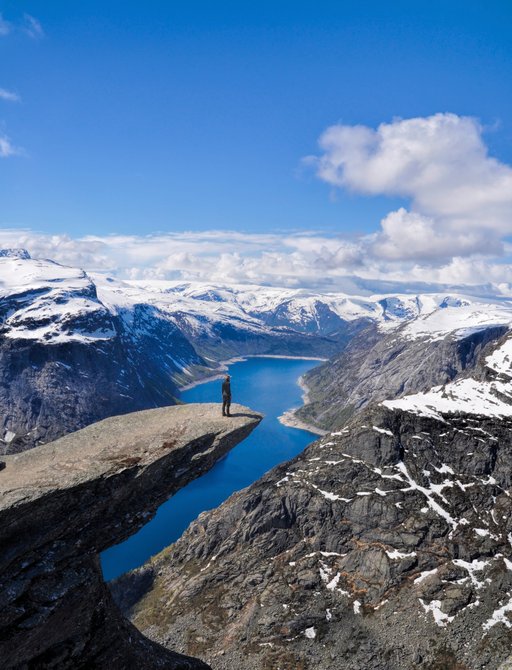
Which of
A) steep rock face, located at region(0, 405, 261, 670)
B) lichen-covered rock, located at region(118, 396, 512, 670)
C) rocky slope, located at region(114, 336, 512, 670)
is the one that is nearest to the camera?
steep rock face, located at region(0, 405, 261, 670)

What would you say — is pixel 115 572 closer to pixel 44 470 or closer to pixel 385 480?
pixel 385 480

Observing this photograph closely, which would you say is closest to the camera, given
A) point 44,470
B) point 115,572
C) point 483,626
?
point 44,470

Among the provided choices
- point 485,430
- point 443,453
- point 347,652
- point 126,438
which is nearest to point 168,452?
point 126,438

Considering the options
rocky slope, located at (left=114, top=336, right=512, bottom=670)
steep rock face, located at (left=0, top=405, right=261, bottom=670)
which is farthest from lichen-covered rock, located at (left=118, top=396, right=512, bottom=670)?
steep rock face, located at (left=0, top=405, right=261, bottom=670)

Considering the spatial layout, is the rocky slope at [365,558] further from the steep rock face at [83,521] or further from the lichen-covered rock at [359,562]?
the steep rock face at [83,521]

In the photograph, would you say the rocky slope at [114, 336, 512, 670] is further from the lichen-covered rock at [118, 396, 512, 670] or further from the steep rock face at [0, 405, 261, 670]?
the steep rock face at [0, 405, 261, 670]
